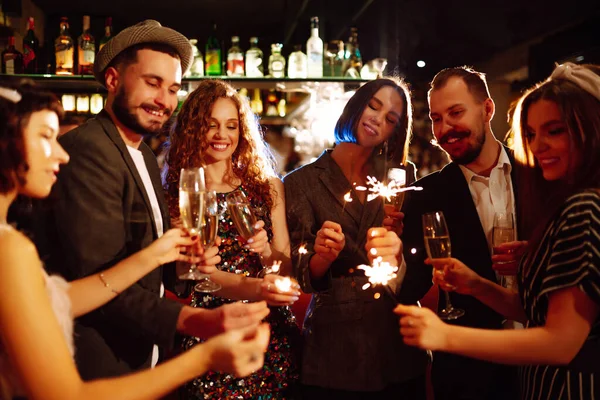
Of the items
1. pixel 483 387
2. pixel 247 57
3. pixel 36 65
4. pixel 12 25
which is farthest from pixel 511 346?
pixel 12 25

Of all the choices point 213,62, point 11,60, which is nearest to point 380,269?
point 213,62

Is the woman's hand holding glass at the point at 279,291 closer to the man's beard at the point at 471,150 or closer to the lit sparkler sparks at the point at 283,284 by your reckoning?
the lit sparkler sparks at the point at 283,284

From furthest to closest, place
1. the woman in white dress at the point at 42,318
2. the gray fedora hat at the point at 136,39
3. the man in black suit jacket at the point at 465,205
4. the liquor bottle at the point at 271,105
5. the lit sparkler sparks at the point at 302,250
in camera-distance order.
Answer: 1. the liquor bottle at the point at 271,105
2. the lit sparkler sparks at the point at 302,250
3. the man in black suit jacket at the point at 465,205
4. the gray fedora hat at the point at 136,39
5. the woman in white dress at the point at 42,318

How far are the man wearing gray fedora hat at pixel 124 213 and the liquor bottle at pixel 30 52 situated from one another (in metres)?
2.67

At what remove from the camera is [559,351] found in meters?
1.56

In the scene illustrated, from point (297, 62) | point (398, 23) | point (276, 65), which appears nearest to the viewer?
point (276, 65)

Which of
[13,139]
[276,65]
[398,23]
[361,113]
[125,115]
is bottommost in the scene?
[13,139]

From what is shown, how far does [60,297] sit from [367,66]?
3.75 metres

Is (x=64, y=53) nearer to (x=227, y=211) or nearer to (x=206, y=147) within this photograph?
(x=206, y=147)

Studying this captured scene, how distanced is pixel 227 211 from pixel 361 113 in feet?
2.84

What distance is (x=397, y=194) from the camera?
8.02ft

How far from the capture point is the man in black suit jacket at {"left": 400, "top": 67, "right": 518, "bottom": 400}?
248cm

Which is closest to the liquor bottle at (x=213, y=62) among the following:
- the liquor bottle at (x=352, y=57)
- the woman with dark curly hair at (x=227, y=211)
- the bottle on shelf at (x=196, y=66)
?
the bottle on shelf at (x=196, y=66)

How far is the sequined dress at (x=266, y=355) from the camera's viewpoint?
240cm
